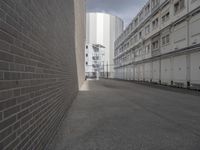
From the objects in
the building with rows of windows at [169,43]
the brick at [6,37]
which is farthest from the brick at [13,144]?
the building with rows of windows at [169,43]

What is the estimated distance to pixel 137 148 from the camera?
324cm

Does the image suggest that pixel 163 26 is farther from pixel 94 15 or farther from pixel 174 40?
pixel 94 15

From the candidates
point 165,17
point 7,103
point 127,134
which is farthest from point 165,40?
point 7,103

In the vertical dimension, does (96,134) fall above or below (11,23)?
below

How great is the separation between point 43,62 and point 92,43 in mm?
66968

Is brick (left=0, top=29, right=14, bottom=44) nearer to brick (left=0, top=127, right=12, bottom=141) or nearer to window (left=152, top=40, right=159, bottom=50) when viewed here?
brick (left=0, top=127, right=12, bottom=141)

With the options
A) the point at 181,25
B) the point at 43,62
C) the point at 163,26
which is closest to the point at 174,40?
the point at 181,25

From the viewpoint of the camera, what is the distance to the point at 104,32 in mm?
70062

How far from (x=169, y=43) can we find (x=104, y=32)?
167 ft

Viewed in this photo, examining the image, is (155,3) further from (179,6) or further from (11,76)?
(11,76)

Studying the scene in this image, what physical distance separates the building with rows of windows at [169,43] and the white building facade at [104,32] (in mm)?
35613

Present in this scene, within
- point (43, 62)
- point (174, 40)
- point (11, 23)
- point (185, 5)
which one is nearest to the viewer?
point (11, 23)

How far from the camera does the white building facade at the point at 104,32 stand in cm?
6819

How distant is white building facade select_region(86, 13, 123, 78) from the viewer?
68.2 metres
